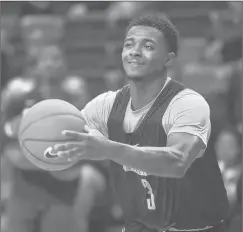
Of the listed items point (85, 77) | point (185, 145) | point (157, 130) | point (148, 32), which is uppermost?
point (85, 77)

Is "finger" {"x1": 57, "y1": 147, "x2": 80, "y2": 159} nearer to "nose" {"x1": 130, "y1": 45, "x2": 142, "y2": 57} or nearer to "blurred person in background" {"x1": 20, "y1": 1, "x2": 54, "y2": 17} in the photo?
"nose" {"x1": 130, "y1": 45, "x2": 142, "y2": 57}

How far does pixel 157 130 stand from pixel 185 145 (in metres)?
0.29

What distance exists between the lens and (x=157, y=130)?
3205mm

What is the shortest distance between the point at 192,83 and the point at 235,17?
1458mm

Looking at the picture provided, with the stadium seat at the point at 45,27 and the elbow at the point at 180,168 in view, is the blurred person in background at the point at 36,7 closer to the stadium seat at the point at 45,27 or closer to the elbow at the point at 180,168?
the stadium seat at the point at 45,27

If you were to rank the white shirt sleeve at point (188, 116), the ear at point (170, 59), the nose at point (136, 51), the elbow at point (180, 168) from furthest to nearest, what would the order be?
1. the ear at point (170, 59)
2. the nose at point (136, 51)
3. the white shirt sleeve at point (188, 116)
4. the elbow at point (180, 168)

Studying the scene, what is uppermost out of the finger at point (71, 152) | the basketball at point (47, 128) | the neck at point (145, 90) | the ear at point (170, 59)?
the ear at point (170, 59)

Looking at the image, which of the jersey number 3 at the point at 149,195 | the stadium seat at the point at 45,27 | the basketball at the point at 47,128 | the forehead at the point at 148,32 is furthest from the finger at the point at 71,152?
the stadium seat at the point at 45,27

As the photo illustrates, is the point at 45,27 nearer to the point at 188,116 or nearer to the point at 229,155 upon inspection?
the point at 229,155

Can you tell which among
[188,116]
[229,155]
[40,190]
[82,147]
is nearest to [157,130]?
[188,116]

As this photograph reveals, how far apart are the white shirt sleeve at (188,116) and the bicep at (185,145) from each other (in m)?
0.02

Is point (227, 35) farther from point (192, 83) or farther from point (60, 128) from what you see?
point (60, 128)

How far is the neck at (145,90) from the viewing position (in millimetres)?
3320

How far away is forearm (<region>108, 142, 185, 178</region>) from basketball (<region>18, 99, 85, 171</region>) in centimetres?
34
